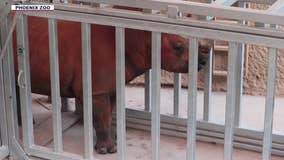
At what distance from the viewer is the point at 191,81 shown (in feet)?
8.46

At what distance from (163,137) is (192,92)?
0.91m

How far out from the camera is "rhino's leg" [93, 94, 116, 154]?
3142mm

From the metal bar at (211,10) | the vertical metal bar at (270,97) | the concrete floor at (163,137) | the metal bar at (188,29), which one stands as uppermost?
the metal bar at (211,10)

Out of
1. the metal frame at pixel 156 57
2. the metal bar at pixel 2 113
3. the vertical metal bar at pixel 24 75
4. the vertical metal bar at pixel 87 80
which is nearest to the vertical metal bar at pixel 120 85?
the metal frame at pixel 156 57

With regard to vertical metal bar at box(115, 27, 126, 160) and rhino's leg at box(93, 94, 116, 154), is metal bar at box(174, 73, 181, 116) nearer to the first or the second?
rhino's leg at box(93, 94, 116, 154)

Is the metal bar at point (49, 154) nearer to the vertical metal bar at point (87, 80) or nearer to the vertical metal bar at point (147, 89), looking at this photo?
the vertical metal bar at point (87, 80)

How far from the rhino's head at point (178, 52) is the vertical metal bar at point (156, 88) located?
1.26 feet

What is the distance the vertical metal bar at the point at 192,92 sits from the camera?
2531mm

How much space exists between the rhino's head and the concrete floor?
18.2 inches

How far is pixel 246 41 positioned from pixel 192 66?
0.89ft

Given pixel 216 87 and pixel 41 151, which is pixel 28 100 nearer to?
pixel 41 151

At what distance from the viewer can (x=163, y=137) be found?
3463mm

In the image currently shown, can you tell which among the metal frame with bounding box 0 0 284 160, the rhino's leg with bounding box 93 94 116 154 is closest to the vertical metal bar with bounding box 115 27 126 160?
the metal frame with bounding box 0 0 284 160

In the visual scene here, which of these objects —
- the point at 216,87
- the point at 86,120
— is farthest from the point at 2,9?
the point at 216,87
